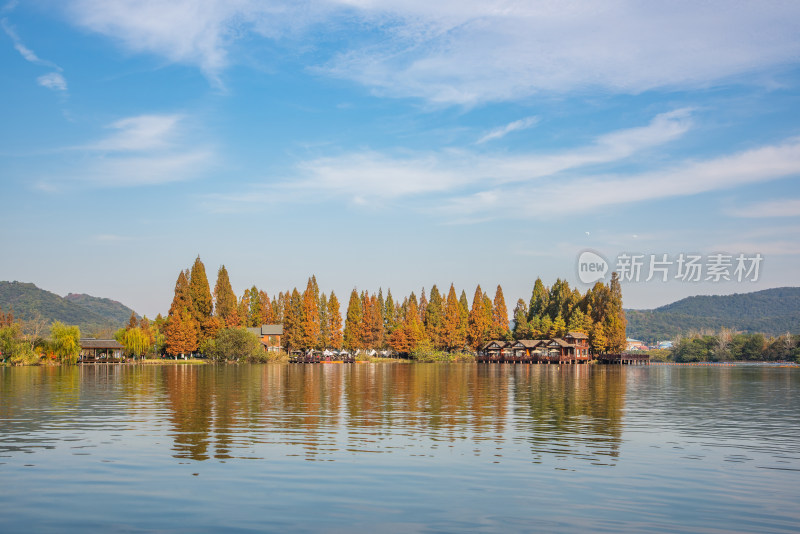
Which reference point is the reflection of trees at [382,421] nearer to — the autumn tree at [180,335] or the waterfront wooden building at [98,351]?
the waterfront wooden building at [98,351]

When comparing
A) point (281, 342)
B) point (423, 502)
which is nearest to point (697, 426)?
point (423, 502)

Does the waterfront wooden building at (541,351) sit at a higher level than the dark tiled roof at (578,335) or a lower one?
lower

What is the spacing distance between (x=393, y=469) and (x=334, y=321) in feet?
390

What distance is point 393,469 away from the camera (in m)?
16.1

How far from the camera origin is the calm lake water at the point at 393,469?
1170 centimetres

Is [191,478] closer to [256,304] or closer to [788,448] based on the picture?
[788,448]

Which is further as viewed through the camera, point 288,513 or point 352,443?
point 352,443

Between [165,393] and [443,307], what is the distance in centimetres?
11394

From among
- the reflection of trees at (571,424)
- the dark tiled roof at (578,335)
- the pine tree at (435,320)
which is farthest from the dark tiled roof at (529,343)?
the reflection of trees at (571,424)

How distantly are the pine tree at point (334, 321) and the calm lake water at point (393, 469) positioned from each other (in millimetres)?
102892

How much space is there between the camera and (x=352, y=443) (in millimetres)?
20156

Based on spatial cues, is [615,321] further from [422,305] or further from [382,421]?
[382,421]

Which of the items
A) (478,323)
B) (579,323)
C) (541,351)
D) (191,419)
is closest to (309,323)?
(478,323)

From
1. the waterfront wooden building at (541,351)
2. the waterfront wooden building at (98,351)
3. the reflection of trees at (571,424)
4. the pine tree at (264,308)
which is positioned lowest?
the waterfront wooden building at (541,351)
